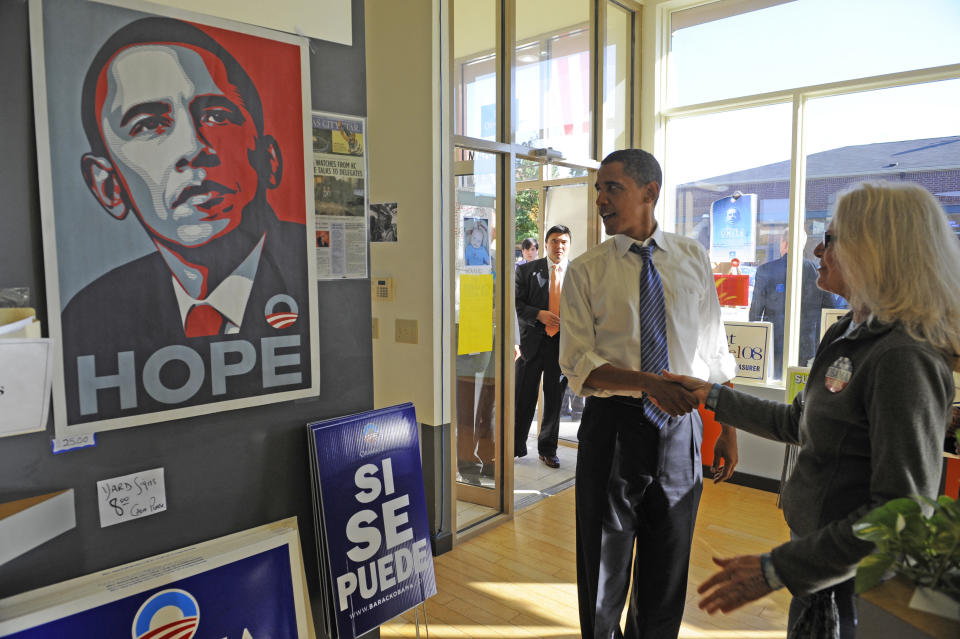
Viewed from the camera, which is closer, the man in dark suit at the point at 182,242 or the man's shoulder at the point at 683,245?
the man in dark suit at the point at 182,242

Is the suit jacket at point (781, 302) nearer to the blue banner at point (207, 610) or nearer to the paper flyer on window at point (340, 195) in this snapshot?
the paper flyer on window at point (340, 195)

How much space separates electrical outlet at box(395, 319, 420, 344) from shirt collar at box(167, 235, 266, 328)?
5.64ft

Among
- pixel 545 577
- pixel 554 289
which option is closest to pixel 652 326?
A: pixel 545 577

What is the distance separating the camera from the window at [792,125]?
3912 millimetres

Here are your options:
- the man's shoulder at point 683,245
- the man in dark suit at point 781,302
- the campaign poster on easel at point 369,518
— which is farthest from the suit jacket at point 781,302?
the campaign poster on easel at point 369,518

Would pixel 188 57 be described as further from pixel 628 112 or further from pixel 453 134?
pixel 628 112

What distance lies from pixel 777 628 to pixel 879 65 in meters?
3.40

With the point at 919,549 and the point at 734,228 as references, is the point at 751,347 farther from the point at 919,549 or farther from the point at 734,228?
the point at 919,549

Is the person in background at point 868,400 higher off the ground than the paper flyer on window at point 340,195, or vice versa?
the paper flyer on window at point 340,195

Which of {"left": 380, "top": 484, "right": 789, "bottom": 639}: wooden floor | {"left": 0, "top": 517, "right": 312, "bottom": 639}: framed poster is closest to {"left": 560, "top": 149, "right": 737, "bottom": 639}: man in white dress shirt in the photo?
{"left": 380, "top": 484, "right": 789, "bottom": 639}: wooden floor

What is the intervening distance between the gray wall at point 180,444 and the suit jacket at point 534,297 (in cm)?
291

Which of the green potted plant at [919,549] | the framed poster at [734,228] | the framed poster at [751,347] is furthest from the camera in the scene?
the framed poster at [734,228]

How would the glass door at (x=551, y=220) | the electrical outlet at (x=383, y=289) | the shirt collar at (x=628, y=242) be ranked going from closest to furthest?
the shirt collar at (x=628, y=242) < the electrical outlet at (x=383, y=289) < the glass door at (x=551, y=220)

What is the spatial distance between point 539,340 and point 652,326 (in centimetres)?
281
